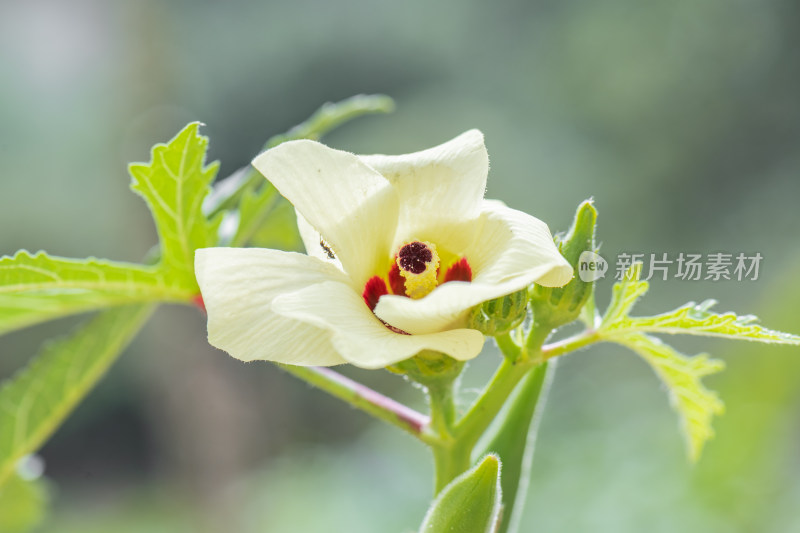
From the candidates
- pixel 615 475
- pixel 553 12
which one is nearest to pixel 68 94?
pixel 553 12

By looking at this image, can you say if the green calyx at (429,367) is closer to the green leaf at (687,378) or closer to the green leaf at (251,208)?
the green leaf at (687,378)

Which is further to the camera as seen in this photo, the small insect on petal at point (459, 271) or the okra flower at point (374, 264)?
the small insect on petal at point (459, 271)

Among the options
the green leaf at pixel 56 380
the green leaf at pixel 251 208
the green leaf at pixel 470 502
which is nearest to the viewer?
the green leaf at pixel 470 502

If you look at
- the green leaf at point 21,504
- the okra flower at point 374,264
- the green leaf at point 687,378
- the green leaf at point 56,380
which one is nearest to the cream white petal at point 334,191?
the okra flower at point 374,264

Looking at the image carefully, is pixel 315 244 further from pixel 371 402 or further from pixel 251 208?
pixel 251 208

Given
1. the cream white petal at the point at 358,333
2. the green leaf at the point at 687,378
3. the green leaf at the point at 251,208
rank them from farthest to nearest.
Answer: the green leaf at the point at 251,208 < the green leaf at the point at 687,378 < the cream white petal at the point at 358,333

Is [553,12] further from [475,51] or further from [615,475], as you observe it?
[615,475]

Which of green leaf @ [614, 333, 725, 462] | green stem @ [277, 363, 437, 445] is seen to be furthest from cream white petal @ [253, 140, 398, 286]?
green leaf @ [614, 333, 725, 462]
